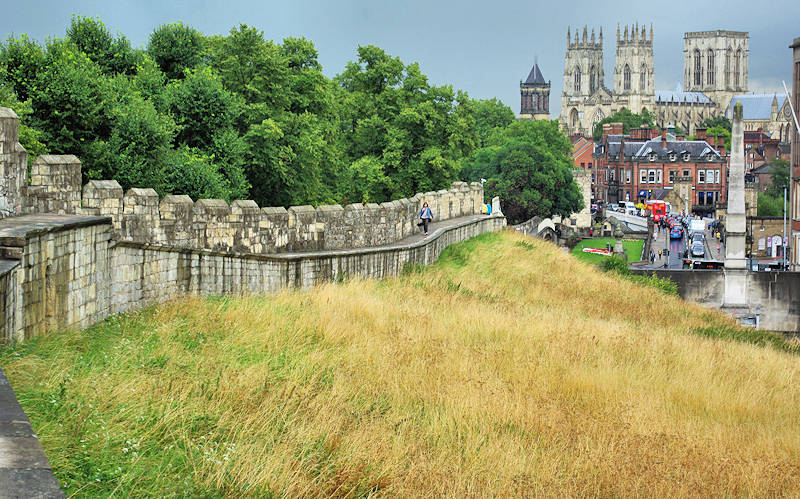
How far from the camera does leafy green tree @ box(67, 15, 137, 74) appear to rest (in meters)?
30.5

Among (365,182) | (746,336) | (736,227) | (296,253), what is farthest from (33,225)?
(365,182)

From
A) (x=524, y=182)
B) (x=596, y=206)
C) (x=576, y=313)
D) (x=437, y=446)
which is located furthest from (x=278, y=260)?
(x=596, y=206)

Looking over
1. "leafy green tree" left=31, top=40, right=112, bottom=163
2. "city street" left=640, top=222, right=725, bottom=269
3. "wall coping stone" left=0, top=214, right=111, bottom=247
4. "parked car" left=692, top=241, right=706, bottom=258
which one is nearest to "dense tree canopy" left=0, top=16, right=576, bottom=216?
"leafy green tree" left=31, top=40, right=112, bottom=163

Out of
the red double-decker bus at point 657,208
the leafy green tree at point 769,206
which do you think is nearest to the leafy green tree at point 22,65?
the red double-decker bus at point 657,208

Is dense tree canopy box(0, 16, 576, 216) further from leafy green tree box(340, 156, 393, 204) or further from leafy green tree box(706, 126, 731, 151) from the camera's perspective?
leafy green tree box(706, 126, 731, 151)

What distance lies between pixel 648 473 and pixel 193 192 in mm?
19837

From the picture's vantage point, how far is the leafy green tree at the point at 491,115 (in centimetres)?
11017

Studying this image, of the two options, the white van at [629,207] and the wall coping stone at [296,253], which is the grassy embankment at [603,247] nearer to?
the white van at [629,207]

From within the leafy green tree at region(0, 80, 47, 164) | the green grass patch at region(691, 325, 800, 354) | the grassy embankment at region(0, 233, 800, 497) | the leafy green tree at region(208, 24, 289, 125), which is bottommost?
the green grass patch at region(691, 325, 800, 354)

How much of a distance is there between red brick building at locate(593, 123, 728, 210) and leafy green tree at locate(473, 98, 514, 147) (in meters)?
17.6

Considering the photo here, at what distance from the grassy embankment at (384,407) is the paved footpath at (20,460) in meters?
1.30

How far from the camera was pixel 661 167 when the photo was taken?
11681 cm

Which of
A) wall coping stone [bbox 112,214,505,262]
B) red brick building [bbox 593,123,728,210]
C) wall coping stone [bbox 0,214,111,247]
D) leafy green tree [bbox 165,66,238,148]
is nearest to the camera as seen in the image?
wall coping stone [bbox 0,214,111,247]

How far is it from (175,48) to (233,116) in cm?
616
